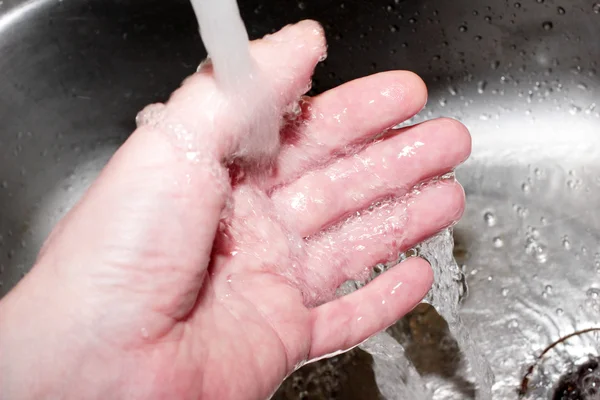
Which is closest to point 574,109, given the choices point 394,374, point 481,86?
point 481,86

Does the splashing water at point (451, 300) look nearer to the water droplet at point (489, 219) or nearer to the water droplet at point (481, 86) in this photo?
the water droplet at point (489, 219)

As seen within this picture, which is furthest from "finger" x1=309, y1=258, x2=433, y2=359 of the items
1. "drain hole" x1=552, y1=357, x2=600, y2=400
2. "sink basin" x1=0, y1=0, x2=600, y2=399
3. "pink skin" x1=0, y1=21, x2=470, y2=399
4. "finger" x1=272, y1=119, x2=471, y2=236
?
"drain hole" x1=552, y1=357, x2=600, y2=400

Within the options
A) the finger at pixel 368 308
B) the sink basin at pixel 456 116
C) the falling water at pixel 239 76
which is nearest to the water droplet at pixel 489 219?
the sink basin at pixel 456 116

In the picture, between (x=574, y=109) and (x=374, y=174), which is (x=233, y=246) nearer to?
(x=374, y=174)

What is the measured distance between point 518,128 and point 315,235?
1.72 feet

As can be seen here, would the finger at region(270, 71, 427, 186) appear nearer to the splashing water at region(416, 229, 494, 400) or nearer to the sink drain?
the splashing water at region(416, 229, 494, 400)

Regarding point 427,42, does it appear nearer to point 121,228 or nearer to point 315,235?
point 315,235

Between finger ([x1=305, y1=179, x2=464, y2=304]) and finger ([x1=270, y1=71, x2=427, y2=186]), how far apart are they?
0.09 m

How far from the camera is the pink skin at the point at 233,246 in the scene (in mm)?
534

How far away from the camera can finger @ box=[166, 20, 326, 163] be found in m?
0.61

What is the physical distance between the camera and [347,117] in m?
0.76

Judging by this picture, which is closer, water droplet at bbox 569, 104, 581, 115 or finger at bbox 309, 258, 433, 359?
finger at bbox 309, 258, 433, 359

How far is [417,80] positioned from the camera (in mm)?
747

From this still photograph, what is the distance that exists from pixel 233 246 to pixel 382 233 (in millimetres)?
200
